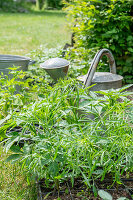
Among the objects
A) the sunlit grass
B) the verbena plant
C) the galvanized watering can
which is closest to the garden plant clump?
the verbena plant

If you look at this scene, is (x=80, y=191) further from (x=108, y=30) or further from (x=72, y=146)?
(x=108, y=30)

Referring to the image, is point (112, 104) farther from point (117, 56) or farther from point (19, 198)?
point (117, 56)

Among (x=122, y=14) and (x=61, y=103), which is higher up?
(x=122, y=14)

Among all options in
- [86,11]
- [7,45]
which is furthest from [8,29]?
[86,11]

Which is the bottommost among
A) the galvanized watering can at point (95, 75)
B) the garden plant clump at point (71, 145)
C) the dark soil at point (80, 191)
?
the dark soil at point (80, 191)

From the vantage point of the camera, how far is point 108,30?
377 centimetres

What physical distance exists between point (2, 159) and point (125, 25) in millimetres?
2389

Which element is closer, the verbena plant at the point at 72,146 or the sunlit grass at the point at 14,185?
the verbena plant at the point at 72,146

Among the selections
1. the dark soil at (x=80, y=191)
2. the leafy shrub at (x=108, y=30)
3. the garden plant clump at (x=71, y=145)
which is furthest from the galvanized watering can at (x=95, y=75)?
the leafy shrub at (x=108, y=30)

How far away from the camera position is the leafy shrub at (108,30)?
143 inches

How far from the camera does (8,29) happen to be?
9.31 meters

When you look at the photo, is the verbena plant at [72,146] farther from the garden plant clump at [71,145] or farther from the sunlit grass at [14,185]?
the sunlit grass at [14,185]

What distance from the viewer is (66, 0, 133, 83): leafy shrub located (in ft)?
11.9

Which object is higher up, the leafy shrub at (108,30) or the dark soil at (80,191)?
the leafy shrub at (108,30)
